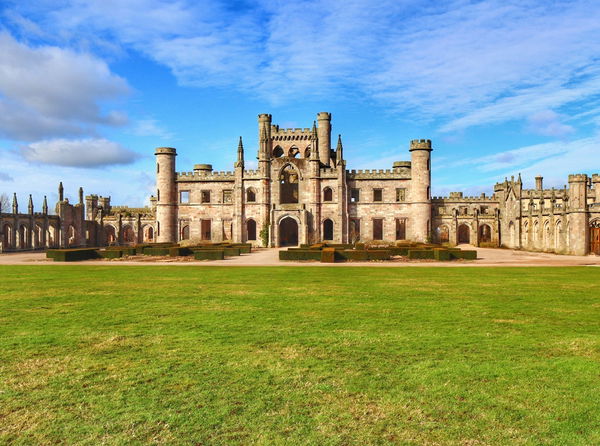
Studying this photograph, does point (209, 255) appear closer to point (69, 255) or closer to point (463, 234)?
point (69, 255)

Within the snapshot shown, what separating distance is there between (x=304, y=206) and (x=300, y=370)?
46.2m

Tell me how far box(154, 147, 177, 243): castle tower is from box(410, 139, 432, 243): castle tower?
28.7m

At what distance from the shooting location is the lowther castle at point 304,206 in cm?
5341

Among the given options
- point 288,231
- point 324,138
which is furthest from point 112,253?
point 324,138

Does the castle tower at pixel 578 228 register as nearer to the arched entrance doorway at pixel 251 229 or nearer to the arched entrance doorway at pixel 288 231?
the arched entrance doorway at pixel 288 231

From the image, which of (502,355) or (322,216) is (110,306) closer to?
(502,355)

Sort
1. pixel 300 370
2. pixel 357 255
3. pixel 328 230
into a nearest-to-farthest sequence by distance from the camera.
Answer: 1. pixel 300 370
2. pixel 357 255
3. pixel 328 230

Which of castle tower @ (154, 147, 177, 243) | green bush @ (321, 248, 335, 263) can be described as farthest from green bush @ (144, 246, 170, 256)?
castle tower @ (154, 147, 177, 243)

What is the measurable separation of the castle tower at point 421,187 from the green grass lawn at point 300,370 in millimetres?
40387

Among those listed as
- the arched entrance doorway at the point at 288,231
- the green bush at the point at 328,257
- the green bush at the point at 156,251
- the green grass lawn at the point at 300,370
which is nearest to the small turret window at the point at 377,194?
the arched entrance doorway at the point at 288,231

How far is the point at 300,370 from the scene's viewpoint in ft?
24.5

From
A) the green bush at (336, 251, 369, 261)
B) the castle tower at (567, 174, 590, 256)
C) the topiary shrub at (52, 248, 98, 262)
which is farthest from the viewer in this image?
the castle tower at (567, 174, 590, 256)

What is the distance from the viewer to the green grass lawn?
5539 millimetres

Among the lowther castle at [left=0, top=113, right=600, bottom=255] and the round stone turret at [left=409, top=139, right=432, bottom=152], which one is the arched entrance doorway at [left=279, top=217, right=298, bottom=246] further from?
the round stone turret at [left=409, top=139, right=432, bottom=152]
